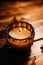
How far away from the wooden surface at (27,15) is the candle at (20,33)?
9 centimetres

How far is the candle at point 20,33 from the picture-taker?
0.79m

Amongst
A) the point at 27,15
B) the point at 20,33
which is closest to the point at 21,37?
the point at 20,33

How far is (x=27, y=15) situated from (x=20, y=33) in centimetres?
38

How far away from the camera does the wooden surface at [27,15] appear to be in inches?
34.7

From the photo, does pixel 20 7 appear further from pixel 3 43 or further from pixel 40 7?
pixel 3 43

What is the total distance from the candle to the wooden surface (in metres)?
0.09

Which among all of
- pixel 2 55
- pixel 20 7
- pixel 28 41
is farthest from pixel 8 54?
pixel 20 7

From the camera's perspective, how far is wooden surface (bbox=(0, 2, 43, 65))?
88 centimetres

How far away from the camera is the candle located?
787 millimetres

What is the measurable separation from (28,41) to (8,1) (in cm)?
69

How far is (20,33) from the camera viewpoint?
0.81 metres

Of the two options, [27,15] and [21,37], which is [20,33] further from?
[27,15]

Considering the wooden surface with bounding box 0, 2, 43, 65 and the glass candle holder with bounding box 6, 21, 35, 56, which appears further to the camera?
the wooden surface with bounding box 0, 2, 43, 65

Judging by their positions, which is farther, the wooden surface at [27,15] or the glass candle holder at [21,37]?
the wooden surface at [27,15]
